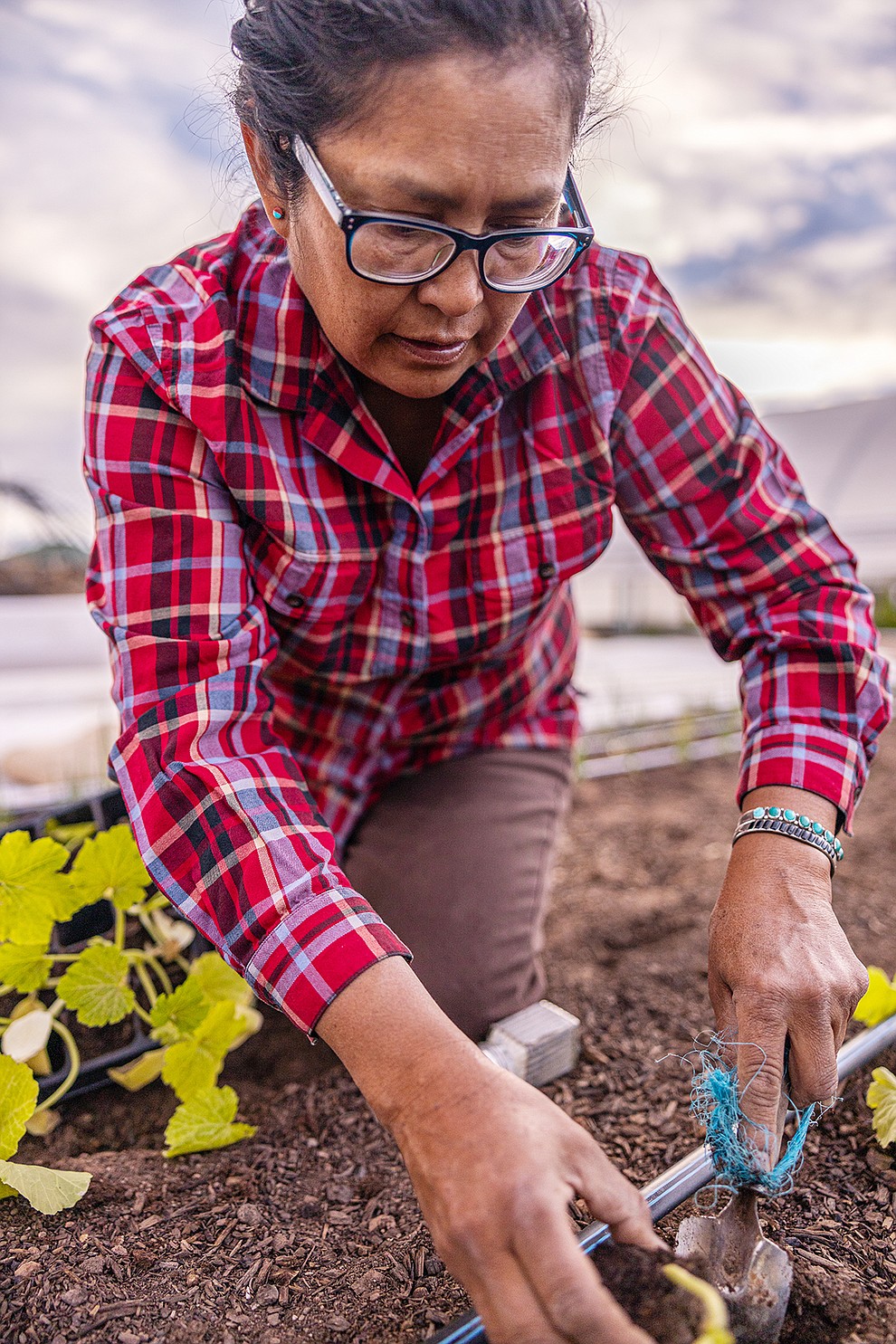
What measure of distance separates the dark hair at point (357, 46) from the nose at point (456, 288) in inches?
5.6

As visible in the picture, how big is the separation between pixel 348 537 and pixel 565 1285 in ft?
2.64

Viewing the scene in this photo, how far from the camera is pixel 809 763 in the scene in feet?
3.37

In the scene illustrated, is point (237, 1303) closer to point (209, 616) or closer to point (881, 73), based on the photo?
point (209, 616)

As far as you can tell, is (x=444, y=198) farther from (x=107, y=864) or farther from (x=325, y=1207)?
(x=325, y=1207)

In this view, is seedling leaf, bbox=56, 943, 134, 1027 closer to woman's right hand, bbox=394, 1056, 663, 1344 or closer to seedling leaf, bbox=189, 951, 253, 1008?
seedling leaf, bbox=189, 951, 253, 1008

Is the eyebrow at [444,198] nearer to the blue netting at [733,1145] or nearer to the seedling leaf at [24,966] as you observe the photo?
the blue netting at [733,1145]

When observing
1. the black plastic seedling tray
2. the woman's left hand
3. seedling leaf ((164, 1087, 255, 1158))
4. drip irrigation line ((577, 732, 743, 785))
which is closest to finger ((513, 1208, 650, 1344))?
the woman's left hand

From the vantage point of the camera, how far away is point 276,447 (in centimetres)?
110

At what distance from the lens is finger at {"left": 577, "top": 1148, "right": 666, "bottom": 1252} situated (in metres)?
0.66

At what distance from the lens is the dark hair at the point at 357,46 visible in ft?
2.51

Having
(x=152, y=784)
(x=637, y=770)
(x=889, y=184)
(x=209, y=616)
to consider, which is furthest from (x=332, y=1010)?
(x=889, y=184)

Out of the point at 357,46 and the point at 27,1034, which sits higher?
the point at 357,46

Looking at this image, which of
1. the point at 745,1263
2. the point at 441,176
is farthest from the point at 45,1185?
the point at 441,176

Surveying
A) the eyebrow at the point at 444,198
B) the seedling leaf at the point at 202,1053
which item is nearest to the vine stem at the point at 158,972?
the seedling leaf at the point at 202,1053
